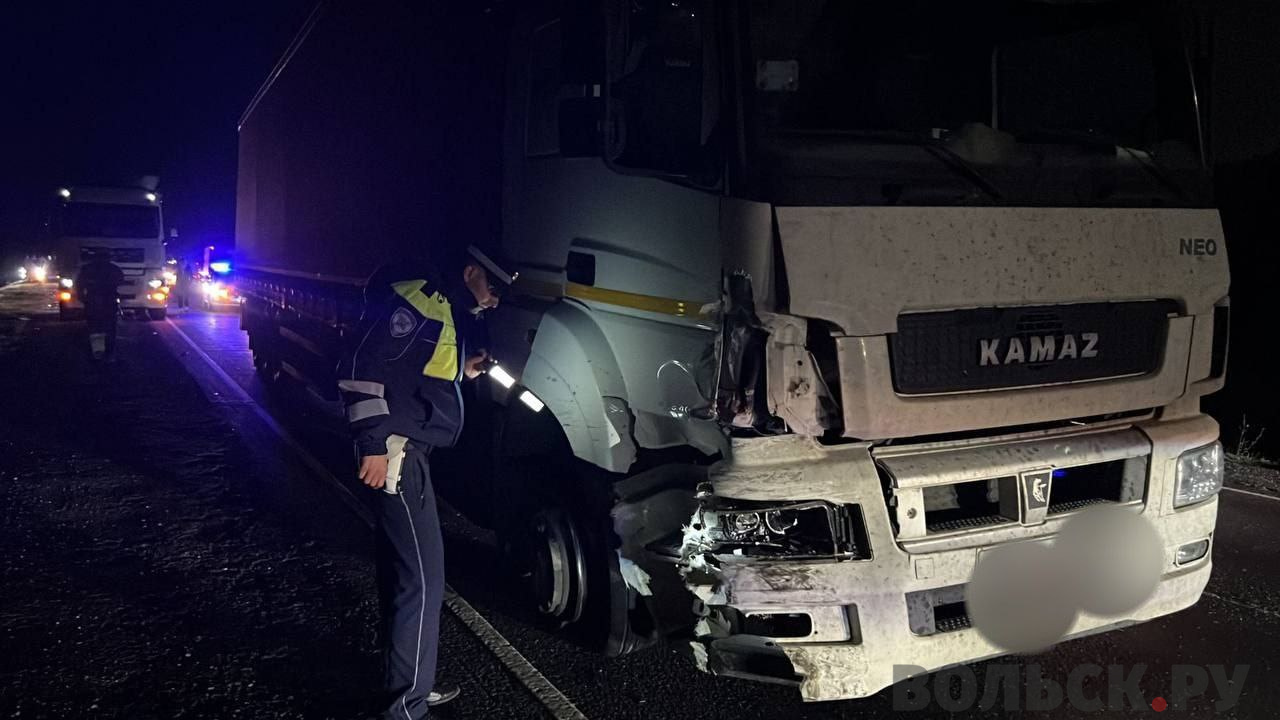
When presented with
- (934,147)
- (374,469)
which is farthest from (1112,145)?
(374,469)

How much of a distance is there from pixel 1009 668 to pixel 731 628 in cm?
152

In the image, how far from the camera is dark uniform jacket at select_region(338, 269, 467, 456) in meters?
3.22

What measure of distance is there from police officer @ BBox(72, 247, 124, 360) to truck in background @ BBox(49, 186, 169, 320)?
787 cm

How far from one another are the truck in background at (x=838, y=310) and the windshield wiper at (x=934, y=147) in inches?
0.5

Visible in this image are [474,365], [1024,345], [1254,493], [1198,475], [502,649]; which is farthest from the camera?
[1254,493]

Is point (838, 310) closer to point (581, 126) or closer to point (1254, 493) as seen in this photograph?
point (581, 126)

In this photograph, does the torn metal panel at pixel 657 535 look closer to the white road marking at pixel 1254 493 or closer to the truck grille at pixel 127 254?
the white road marking at pixel 1254 493

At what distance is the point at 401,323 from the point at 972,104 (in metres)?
2.37

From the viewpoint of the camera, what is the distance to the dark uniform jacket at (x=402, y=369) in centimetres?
322

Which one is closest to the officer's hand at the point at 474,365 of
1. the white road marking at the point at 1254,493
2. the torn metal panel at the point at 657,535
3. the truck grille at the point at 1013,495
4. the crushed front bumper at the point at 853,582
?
the torn metal panel at the point at 657,535

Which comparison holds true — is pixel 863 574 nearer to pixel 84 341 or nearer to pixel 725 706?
pixel 725 706

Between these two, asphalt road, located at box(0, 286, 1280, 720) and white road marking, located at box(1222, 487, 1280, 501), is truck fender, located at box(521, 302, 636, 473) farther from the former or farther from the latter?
white road marking, located at box(1222, 487, 1280, 501)

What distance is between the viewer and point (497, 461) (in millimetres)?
4352

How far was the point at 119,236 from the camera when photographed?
20.8 meters
